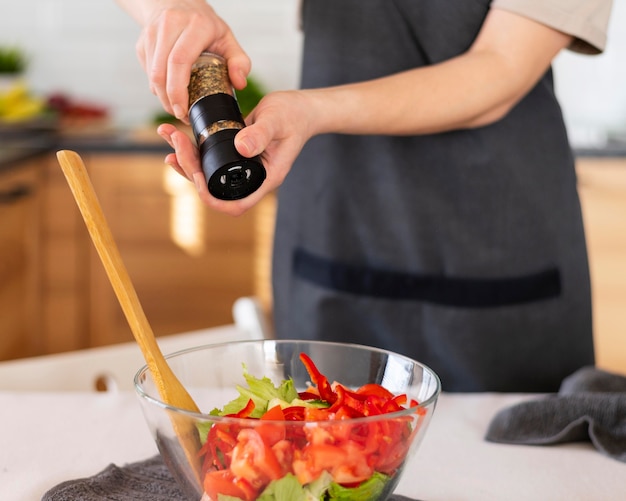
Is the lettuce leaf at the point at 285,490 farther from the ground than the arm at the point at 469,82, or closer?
closer

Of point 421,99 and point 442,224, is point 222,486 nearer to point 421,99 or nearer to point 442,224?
point 421,99

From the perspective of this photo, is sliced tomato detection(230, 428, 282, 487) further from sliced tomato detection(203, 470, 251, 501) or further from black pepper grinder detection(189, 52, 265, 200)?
black pepper grinder detection(189, 52, 265, 200)

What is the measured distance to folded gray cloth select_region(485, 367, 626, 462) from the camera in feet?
2.79

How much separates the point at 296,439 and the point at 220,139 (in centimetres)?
29

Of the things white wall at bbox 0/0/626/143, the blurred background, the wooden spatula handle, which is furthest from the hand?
white wall at bbox 0/0/626/143

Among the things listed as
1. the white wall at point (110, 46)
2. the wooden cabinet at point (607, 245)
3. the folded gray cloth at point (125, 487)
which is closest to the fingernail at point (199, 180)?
the folded gray cloth at point (125, 487)

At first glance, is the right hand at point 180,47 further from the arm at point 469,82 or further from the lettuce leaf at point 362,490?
the lettuce leaf at point 362,490

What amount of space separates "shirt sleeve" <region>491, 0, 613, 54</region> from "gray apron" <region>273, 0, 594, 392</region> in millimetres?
150

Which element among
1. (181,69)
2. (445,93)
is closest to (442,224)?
(445,93)

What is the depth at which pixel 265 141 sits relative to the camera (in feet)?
2.48

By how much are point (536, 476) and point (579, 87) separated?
2.64 meters

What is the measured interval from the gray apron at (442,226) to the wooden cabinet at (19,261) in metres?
1.27

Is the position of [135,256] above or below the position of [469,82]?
below

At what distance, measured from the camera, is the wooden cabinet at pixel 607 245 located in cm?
252
